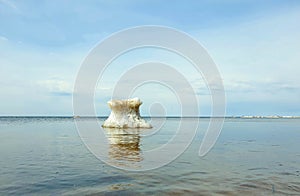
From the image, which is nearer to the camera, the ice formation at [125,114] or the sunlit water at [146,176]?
the sunlit water at [146,176]

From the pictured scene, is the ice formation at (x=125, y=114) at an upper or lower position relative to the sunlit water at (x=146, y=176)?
upper

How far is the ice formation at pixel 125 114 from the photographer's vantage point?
62219 millimetres

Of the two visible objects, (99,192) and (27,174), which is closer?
(99,192)

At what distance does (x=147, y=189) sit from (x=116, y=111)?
50.9m

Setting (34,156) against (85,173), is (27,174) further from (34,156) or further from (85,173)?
(34,156)

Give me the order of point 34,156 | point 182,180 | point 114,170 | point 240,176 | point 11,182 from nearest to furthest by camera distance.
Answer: point 11,182
point 182,180
point 240,176
point 114,170
point 34,156

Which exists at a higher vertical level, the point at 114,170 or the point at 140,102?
the point at 140,102

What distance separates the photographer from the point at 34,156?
2303 centimetres

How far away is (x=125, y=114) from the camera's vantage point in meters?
63.8

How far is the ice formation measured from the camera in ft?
204

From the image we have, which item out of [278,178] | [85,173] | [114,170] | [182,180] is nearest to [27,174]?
[85,173]

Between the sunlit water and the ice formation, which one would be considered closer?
the sunlit water

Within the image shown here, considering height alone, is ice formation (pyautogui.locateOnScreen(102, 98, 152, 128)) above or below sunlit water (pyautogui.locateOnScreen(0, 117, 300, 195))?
above

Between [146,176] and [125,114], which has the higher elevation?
[125,114]
